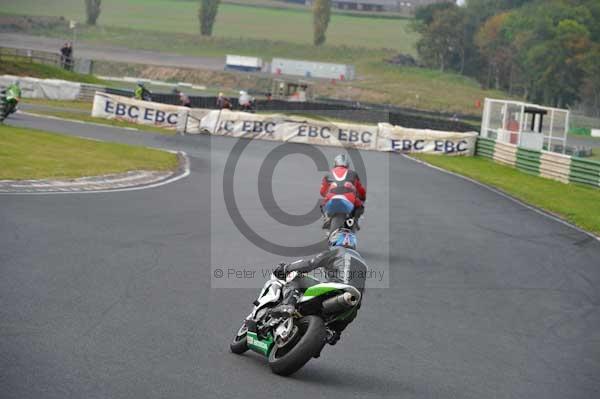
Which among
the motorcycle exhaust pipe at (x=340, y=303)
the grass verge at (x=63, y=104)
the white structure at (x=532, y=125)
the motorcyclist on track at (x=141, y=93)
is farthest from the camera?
the grass verge at (x=63, y=104)

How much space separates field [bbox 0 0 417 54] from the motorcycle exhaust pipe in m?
112

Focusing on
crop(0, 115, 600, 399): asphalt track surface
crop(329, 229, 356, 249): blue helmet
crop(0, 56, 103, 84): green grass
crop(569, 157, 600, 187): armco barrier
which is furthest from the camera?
crop(0, 56, 103, 84): green grass

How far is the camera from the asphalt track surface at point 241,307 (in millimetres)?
7434

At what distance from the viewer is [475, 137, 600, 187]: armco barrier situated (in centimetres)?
2869

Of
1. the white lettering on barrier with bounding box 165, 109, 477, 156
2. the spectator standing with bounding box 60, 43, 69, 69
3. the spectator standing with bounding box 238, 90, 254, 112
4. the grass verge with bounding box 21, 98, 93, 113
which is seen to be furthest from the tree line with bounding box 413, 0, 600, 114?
the grass verge with bounding box 21, 98, 93, 113

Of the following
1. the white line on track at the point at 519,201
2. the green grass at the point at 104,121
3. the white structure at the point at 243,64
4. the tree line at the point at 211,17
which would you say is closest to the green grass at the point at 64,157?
the green grass at the point at 104,121

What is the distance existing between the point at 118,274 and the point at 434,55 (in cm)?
10614

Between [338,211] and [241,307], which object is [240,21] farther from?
[241,307]

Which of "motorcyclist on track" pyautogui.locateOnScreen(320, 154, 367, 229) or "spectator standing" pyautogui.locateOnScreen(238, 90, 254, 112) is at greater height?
"spectator standing" pyautogui.locateOnScreen(238, 90, 254, 112)

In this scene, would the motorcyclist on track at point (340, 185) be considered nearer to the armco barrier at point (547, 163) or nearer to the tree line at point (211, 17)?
the armco barrier at point (547, 163)

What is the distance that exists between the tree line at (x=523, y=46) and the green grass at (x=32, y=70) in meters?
51.6

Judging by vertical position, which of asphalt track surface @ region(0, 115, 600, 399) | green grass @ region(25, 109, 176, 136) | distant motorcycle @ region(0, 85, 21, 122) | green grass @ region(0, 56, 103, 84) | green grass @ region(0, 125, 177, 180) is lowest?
asphalt track surface @ region(0, 115, 600, 399)

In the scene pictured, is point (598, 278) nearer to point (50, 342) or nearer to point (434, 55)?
point (50, 342)

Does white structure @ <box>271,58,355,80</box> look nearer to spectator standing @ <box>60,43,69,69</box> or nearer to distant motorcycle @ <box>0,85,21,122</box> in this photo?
spectator standing @ <box>60,43,69,69</box>
